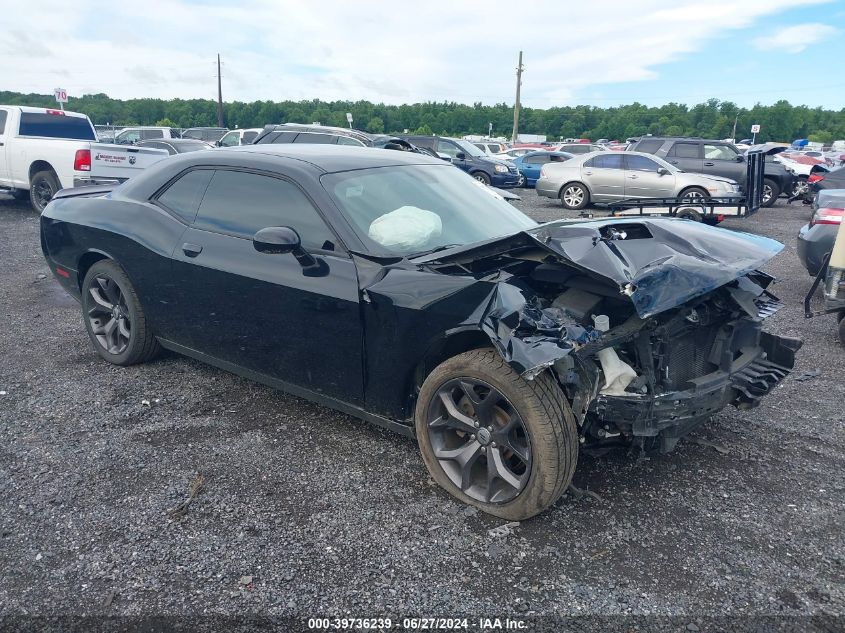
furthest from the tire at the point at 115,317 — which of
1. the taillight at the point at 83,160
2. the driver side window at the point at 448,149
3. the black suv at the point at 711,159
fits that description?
the driver side window at the point at 448,149

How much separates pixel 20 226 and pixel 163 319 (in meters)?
8.81

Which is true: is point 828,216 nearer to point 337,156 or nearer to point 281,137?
point 337,156

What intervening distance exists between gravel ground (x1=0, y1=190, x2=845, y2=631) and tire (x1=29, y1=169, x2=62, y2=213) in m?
8.70

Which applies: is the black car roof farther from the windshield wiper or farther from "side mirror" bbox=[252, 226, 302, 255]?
the windshield wiper

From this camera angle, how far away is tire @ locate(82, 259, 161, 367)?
436 centimetres

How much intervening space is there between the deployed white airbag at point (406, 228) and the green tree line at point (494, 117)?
2561 inches

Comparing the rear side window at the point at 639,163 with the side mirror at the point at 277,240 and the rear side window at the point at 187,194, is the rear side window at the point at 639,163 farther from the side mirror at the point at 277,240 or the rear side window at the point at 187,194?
the side mirror at the point at 277,240

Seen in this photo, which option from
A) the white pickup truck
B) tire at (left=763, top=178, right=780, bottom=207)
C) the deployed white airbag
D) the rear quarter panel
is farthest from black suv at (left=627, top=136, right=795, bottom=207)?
the rear quarter panel

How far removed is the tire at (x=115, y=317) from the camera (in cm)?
436

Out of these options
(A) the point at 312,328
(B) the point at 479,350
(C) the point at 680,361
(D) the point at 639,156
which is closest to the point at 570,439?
(B) the point at 479,350

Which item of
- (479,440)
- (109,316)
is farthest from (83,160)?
(479,440)

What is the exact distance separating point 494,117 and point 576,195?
79.0 m

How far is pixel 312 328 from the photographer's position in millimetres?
3365

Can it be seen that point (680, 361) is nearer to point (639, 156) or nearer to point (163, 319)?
point (163, 319)
